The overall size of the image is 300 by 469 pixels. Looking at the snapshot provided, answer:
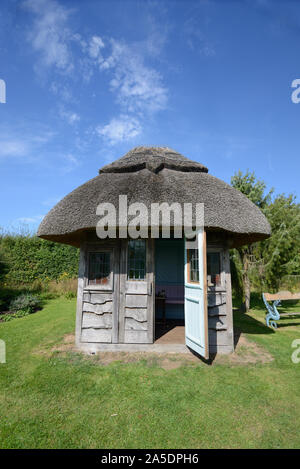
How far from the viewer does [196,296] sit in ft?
13.7

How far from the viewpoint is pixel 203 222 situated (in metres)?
4.12

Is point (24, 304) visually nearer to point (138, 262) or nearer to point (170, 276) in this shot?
point (170, 276)

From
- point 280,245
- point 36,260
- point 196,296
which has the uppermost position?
point 280,245

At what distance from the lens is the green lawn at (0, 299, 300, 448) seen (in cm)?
236

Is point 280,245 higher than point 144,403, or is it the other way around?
point 280,245

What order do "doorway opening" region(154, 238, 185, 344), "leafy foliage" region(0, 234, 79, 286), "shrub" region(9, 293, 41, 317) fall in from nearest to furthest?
"doorway opening" region(154, 238, 185, 344) → "shrub" region(9, 293, 41, 317) → "leafy foliage" region(0, 234, 79, 286)

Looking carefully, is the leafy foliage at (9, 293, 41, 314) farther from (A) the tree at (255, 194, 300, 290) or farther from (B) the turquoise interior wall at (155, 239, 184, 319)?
(A) the tree at (255, 194, 300, 290)

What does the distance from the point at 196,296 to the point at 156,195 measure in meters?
2.07

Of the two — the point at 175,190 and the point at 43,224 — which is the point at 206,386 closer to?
the point at 175,190

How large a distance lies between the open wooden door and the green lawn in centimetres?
45

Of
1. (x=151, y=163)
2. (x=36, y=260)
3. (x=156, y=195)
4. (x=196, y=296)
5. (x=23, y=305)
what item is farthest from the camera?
(x=36, y=260)

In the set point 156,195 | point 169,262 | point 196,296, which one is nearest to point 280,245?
point 169,262

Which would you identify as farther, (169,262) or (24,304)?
(24,304)

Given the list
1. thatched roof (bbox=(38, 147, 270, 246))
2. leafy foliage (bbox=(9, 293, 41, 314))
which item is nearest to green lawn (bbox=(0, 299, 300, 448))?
thatched roof (bbox=(38, 147, 270, 246))
